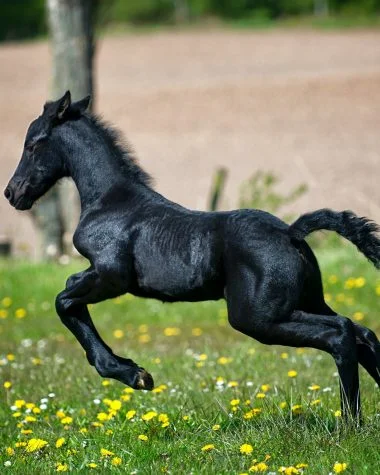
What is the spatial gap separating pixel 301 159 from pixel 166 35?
50.9 ft

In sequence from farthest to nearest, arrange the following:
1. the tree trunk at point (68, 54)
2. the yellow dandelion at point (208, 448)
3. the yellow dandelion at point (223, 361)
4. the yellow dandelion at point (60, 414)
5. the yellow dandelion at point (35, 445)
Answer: the tree trunk at point (68, 54) < the yellow dandelion at point (223, 361) < the yellow dandelion at point (60, 414) < the yellow dandelion at point (35, 445) < the yellow dandelion at point (208, 448)

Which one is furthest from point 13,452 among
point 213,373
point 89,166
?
point 213,373

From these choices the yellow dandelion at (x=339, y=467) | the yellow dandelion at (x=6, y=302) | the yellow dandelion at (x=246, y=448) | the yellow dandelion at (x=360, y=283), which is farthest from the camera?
the yellow dandelion at (x=6, y=302)

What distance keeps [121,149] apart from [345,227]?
1420 millimetres

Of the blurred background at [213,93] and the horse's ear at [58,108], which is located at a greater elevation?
the horse's ear at [58,108]

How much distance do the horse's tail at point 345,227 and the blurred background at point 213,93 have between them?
884cm

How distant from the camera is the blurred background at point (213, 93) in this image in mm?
15414

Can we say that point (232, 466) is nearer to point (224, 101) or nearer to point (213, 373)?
point (213, 373)

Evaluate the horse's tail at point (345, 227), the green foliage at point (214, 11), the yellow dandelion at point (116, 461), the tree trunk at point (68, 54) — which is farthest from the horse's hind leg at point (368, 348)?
the green foliage at point (214, 11)

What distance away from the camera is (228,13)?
3728 centimetres

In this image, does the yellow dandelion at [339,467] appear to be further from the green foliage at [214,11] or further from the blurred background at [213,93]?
the green foliage at [214,11]

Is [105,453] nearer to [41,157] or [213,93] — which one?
[41,157]

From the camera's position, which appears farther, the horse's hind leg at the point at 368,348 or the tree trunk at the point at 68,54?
the tree trunk at the point at 68,54

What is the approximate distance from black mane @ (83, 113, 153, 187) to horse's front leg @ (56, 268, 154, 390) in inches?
24.8
